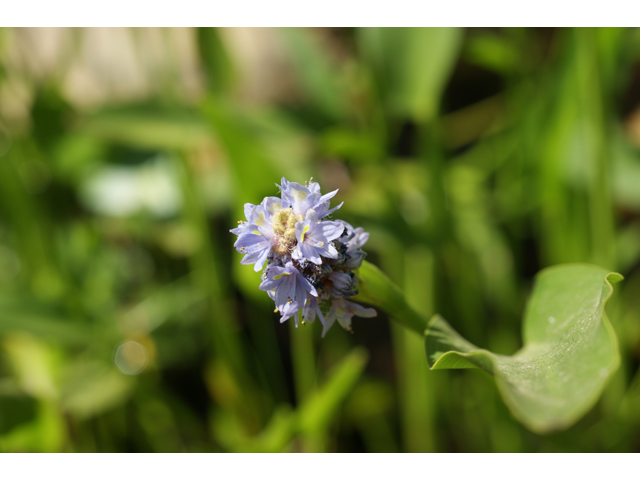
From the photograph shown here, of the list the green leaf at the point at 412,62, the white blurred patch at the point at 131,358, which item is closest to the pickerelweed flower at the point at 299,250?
the green leaf at the point at 412,62

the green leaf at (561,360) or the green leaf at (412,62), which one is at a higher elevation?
the green leaf at (412,62)

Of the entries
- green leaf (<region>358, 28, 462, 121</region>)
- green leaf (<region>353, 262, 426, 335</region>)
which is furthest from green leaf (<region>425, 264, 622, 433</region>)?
green leaf (<region>358, 28, 462, 121</region>)

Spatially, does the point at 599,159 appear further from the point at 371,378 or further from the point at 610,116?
the point at 371,378

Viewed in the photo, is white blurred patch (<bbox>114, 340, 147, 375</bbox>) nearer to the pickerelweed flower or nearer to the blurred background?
the blurred background

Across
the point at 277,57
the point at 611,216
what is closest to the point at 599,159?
the point at 611,216

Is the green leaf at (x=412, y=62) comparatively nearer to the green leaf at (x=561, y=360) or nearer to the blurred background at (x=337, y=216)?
the blurred background at (x=337, y=216)

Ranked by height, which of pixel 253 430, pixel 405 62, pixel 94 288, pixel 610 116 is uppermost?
pixel 405 62
